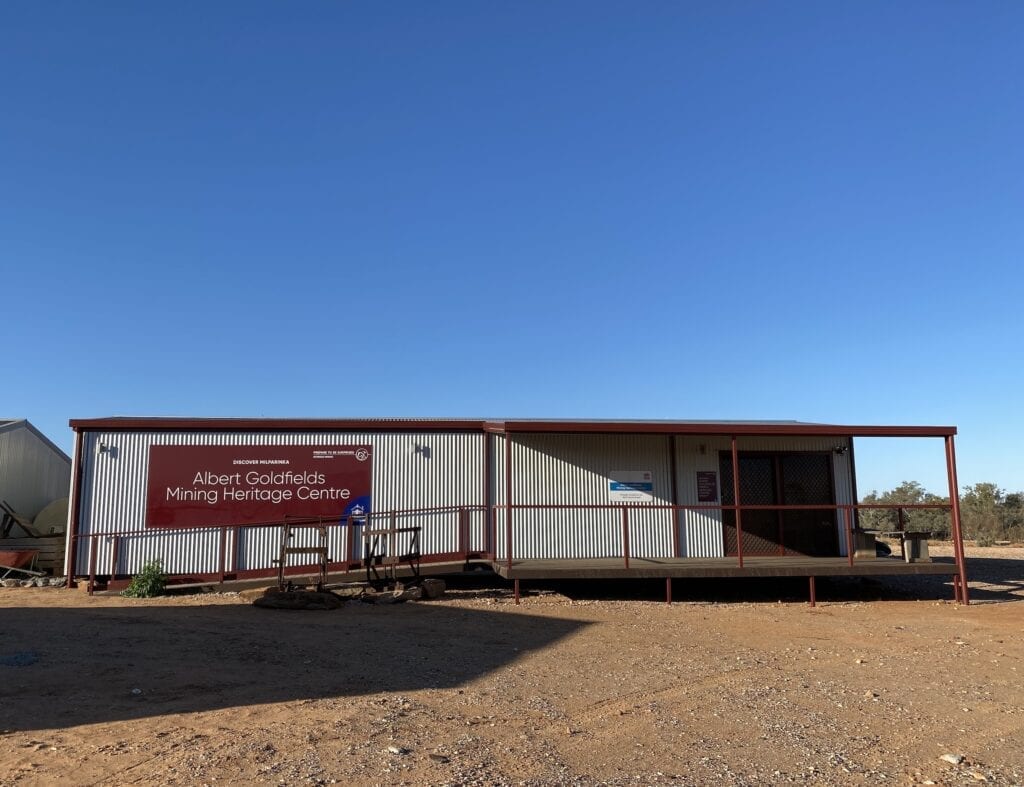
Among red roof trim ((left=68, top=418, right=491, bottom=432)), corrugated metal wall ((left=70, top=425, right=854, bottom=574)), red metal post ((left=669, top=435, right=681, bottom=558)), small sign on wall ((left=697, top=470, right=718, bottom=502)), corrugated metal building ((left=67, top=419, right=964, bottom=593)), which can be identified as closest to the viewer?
corrugated metal building ((left=67, top=419, right=964, bottom=593))

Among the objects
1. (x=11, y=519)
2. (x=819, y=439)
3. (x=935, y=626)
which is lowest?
(x=935, y=626)

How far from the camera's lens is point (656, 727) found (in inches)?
240

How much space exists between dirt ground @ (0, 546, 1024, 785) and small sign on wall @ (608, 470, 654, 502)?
3.53 m

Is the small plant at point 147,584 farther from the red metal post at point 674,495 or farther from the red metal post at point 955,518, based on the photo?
the red metal post at point 955,518

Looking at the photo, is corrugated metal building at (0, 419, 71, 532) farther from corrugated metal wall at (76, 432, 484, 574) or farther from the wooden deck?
the wooden deck

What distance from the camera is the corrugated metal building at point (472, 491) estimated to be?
14.5 metres

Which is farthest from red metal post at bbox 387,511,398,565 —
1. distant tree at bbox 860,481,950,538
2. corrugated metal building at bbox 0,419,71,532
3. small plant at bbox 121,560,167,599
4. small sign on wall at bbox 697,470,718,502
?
distant tree at bbox 860,481,950,538

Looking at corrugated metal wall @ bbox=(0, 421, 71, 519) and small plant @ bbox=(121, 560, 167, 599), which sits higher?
corrugated metal wall @ bbox=(0, 421, 71, 519)

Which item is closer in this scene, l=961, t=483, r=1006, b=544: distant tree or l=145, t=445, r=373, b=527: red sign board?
l=145, t=445, r=373, b=527: red sign board

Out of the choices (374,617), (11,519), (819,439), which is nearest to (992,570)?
(819,439)

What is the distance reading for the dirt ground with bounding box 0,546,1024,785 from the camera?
506 centimetres

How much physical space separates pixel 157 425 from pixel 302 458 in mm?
2645

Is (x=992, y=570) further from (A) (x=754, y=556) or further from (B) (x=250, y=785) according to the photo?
(B) (x=250, y=785)

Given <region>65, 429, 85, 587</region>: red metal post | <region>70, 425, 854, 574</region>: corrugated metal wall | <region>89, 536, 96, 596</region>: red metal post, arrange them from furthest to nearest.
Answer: <region>70, 425, 854, 574</region>: corrugated metal wall
<region>65, 429, 85, 587</region>: red metal post
<region>89, 536, 96, 596</region>: red metal post
